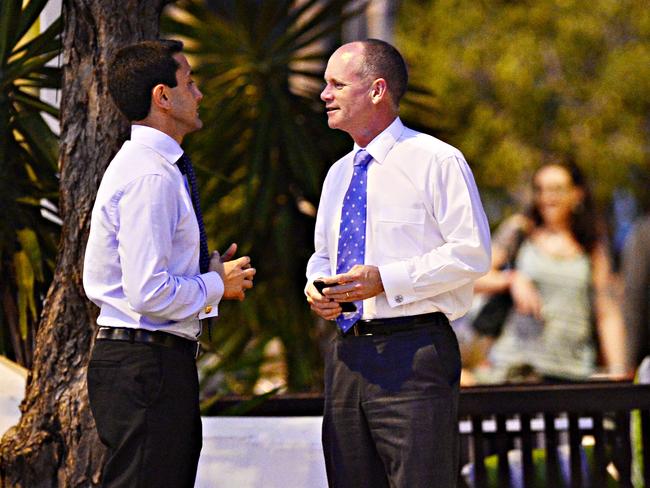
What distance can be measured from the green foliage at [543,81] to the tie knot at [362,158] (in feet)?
48.4

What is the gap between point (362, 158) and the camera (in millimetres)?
4105

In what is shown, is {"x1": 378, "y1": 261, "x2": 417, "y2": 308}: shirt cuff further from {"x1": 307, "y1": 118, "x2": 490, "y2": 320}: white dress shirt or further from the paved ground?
the paved ground

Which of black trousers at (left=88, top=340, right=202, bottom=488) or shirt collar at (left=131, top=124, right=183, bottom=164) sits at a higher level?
shirt collar at (left=131, top=124, right=183, bottom=164)

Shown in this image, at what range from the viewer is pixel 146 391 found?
3738 millimetres

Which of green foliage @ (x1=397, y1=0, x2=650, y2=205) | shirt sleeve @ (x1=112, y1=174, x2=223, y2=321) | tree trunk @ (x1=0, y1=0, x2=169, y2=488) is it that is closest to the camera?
shirt sleeve @ (x1=112, y1=174, x2=223, y2=321)

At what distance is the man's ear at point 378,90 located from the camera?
4027 mm

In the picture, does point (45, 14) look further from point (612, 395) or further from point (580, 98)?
point (580, 98)

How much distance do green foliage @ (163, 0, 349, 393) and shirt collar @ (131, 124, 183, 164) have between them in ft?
9.17

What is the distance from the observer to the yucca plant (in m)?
5.46

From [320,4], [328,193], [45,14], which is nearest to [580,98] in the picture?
[320,4]

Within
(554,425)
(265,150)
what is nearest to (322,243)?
(554,425)

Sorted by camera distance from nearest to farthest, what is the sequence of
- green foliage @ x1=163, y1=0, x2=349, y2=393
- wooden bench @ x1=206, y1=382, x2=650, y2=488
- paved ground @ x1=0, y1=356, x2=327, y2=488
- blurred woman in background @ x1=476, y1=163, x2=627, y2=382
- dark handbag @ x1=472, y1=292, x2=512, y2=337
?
paved ground @ x1=0, y1=356, x2=327, y2=488 < wooden bench @ x1=206, y1=382, x2=650, y2=488 < green foliage @ x1=163, y1=0, x2=349, y2=393 < blurred woman in background @ x1=476, y1=163, x2=627, y2=382 < dark handbag @ x1=472, y1=292, x2=512, y2=337

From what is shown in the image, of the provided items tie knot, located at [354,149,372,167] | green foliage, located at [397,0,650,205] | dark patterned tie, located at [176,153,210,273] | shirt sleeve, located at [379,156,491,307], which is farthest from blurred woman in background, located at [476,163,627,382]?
green foliage, located at [397,0,650,205]

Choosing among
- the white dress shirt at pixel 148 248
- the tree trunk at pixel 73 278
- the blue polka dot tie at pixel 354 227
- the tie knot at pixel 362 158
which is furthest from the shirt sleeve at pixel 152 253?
the tree trunk at pixel 73 278
